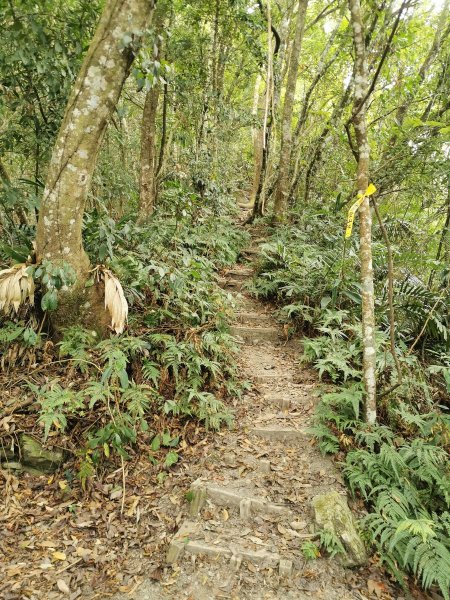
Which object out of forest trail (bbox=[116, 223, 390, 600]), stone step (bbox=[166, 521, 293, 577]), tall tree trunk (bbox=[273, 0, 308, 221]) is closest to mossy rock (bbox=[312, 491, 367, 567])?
forest trail (bbox=[116, 223, 390, 600])

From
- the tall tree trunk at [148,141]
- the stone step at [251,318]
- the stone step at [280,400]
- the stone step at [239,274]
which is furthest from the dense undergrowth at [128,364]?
the stone step at [239,274]

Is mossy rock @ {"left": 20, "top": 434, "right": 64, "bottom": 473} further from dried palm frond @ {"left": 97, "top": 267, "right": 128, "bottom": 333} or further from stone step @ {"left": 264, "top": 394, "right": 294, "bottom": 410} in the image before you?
stone step @ {"left": 264, "top": 394, "right": 294, "bottom": 410}

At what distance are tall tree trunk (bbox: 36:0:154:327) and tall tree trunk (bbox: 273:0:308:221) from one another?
5.53m

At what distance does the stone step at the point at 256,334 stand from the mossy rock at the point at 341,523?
2.97m

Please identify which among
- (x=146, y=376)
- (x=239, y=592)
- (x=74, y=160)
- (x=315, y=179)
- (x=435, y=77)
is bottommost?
(x=239, y=592)

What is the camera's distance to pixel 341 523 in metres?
3.24

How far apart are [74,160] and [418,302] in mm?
5067

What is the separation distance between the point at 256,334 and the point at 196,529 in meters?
3.34

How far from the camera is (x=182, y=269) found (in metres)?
5.62

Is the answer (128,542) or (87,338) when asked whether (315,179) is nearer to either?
(87,338)

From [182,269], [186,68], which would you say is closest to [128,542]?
[182,269]

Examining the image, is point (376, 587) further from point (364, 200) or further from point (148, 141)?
point (148, 141)

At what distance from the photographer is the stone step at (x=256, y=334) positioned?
20.4 ft

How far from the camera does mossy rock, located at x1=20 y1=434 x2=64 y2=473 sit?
3.74 meters
